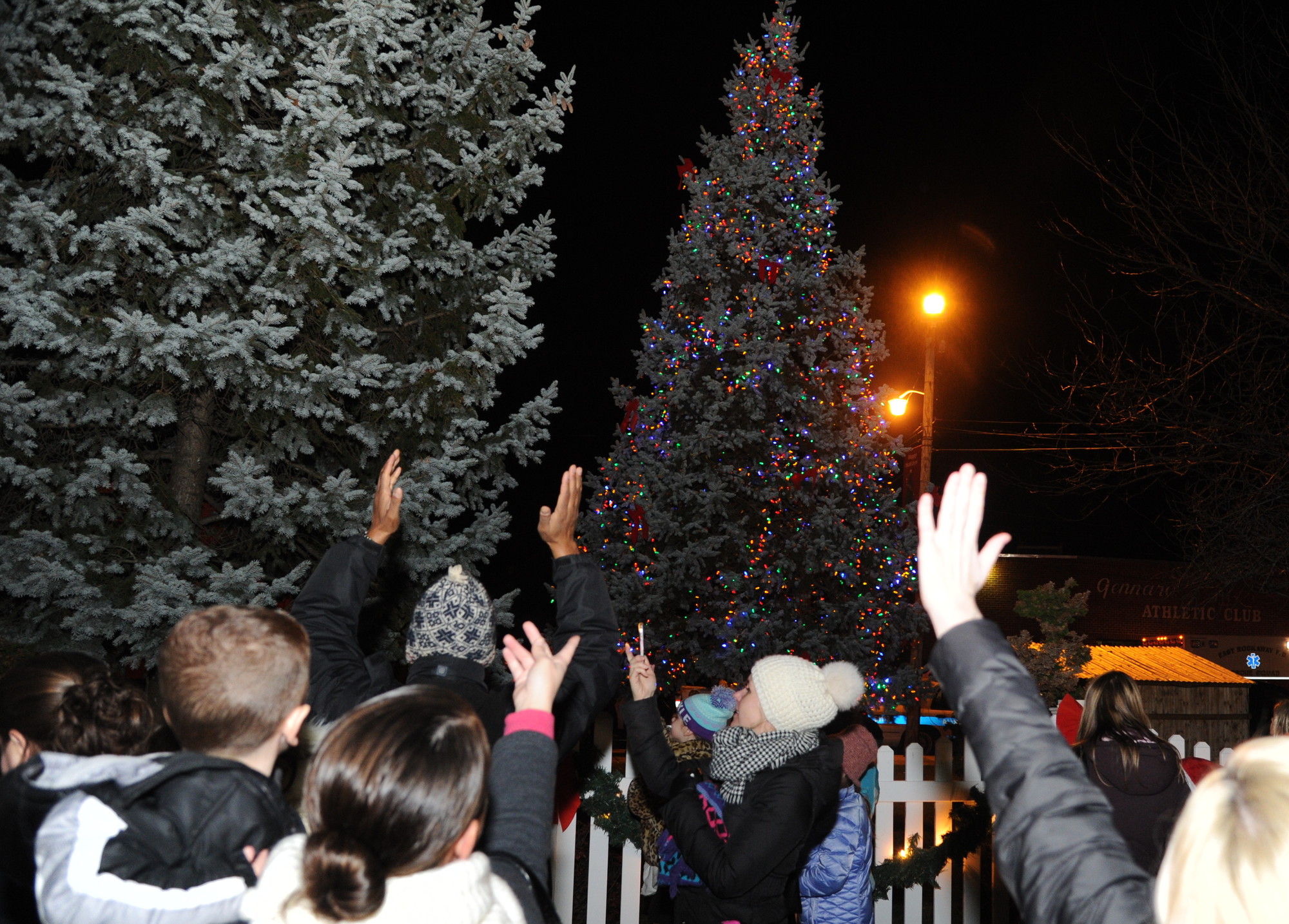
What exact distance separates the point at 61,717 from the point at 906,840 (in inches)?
228

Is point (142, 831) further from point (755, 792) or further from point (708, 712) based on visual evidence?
point (708, 712)

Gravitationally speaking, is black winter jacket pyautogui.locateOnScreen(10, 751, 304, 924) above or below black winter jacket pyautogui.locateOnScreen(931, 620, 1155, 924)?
below

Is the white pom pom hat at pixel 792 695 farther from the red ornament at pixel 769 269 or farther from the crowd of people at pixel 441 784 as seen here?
the red ornament at pixel 769 269

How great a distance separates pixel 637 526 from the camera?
Answer: 39.7 feet

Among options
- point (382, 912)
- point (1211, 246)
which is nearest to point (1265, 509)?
point (1211, 246)

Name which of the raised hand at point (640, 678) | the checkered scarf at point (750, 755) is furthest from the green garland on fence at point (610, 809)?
the checkered scarf at point (750, 755)

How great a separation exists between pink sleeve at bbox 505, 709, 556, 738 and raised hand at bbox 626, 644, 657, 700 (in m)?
1.38

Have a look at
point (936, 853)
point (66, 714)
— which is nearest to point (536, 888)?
point (66, 714)

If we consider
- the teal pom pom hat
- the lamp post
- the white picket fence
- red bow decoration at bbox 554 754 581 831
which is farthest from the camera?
the lamp post

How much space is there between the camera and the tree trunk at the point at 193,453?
5.31 metres

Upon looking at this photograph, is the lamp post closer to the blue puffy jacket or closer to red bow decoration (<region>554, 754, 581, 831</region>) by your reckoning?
red bow decoration (<region>554, 754, 581, 831</region>)

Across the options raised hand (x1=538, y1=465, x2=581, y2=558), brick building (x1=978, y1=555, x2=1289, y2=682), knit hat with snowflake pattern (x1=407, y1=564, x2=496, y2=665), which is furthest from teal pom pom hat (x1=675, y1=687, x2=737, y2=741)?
brick building (x1=978, y1=555, x2=1289, y2=682)

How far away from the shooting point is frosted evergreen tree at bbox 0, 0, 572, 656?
4.68 m

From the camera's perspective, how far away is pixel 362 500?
5.20 metres
